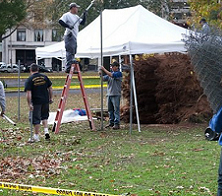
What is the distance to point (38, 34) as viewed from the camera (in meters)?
79.3

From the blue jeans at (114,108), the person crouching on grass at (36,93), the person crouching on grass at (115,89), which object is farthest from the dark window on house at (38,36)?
the person crouching on grass at (36,93)

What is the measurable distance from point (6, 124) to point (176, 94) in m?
5.22

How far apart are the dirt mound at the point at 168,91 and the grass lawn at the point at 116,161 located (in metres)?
1.43

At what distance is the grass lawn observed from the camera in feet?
25.1

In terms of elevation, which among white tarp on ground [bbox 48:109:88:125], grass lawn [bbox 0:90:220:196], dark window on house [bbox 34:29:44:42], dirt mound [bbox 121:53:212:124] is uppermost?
dark window on house [bbox 34:29:44:42]

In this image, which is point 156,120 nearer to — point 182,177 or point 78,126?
point 78,126

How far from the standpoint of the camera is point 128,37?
14094 millimetres

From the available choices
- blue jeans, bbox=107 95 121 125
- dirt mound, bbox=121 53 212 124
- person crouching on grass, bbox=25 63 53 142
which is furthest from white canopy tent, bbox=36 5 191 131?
person crouching on grass, bbox=25 63 53 142

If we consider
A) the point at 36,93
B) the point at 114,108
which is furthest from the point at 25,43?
the point at 36,93

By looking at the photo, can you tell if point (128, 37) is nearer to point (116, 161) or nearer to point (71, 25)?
point (71, 25)

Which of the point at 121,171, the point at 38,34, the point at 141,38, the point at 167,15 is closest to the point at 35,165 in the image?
the point at 121,171

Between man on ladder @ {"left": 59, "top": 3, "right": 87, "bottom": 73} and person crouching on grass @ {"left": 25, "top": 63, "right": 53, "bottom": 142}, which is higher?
man on ladder @ {"left": 59, "top": 3, "right": 87, "bottom": 73}

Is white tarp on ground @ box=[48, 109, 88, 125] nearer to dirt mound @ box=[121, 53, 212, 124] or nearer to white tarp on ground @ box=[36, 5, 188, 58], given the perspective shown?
dirt mound @ box=[121, 53, 212, 124]

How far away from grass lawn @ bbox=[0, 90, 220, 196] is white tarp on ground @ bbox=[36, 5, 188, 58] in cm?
220
